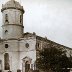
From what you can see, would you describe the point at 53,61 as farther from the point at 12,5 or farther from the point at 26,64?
the point at 12,5

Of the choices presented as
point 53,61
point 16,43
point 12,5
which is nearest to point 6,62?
point 16,43

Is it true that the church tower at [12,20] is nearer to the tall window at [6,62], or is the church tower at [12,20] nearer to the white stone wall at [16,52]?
the white stone wall at [16,52]

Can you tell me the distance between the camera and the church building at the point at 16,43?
60.3 metres

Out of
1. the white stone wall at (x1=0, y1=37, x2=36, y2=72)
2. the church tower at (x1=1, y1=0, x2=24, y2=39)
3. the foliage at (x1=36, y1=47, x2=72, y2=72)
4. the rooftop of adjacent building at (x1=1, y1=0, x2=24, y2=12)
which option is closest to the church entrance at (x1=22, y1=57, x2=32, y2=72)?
the white stone wall at (x1=0, y1=37, x2=36, y2=72)

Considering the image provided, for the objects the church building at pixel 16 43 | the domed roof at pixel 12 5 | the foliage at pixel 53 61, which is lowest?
the foliage at pixel 53 61

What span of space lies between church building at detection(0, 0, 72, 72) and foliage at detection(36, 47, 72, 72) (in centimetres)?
592

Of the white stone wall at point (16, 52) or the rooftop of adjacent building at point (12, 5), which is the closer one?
the white stone wall at point (16, 52)

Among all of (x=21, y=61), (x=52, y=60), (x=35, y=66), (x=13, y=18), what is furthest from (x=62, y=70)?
(x=13, y=18)

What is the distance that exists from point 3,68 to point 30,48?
6860 millimetres

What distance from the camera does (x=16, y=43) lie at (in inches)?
2420

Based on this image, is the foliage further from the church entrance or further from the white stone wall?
the white stone wall

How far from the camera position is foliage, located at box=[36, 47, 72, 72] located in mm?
50938

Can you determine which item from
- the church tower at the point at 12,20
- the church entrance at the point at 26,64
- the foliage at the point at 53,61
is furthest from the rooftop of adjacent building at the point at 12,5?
the foliage at the point at 53,61

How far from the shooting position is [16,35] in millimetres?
62719
